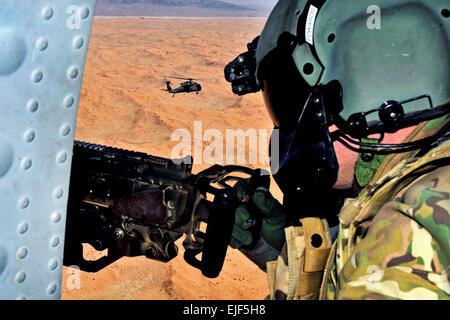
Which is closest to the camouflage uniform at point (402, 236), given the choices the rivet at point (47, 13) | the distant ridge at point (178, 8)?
the rivet at point (47, 13)

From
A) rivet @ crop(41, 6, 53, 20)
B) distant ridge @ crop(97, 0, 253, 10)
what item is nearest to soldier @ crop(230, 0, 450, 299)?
rivet @ crop(41, 6, 53, 20)

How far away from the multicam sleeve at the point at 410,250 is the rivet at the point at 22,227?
0.87m

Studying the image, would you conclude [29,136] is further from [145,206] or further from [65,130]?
[145,206]

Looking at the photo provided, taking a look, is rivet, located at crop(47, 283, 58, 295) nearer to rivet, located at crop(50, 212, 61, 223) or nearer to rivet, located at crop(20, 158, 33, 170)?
rivet, located at crop(50, 212, 61, 223)

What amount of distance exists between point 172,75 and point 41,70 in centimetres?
1196

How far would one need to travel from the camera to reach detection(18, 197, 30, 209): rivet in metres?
1.29

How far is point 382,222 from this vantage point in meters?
1.38

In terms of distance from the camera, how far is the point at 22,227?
1.31 meters

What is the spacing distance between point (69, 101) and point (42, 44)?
0.17 metres

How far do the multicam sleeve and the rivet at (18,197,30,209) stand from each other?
880 mm

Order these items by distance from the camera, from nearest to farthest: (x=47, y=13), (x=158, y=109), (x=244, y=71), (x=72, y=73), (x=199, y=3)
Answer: (x=47, y=13) → (x=72, y=73) → (x=244, y=71) → (x=158, y=109) → (x=199, y=3)

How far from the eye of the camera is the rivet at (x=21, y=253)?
1.32 m

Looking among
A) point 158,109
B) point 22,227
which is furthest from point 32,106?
point 158,109

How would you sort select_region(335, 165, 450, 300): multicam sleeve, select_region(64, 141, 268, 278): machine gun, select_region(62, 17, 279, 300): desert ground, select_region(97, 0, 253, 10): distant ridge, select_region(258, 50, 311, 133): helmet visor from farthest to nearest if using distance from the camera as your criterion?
select_region(97, 0, 253, 10): distant ridge, select_region(62, 17, 279, 300): desert ground, select_region(258, 50, 311, 133): helmet visor, select_region(64, 141, 268, 278): machine gun, select_region(335, 165, 450, 300): multicam sleeve
